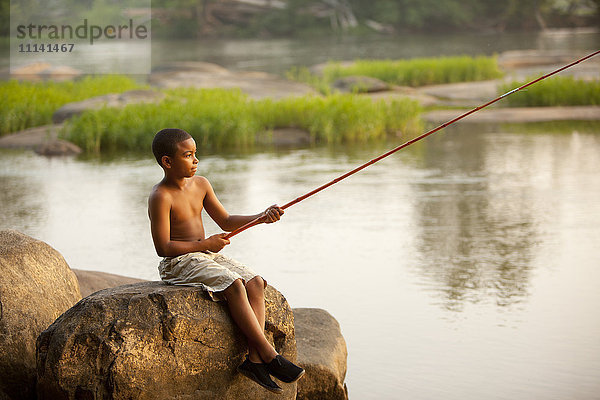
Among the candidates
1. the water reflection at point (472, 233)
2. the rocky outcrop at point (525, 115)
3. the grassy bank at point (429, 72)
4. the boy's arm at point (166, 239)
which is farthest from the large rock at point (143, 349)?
the grassy bank at point (429, 72)

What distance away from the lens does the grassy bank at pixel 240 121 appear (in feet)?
36.5

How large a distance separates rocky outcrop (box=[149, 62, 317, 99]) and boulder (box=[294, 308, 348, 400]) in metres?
11.0

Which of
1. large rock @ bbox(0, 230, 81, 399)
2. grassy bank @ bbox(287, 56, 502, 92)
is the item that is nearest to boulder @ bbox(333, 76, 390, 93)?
grassy bank @ bbox(287, 56, 502, 92)

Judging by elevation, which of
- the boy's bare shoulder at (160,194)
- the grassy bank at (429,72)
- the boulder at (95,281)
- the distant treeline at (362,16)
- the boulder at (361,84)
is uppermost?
the distant treeline at (362,16)

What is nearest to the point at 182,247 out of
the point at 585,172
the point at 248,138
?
the point at 585,172

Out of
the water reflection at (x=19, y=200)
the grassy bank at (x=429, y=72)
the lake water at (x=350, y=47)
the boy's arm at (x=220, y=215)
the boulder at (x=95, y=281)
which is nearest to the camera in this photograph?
the boy's arm at (x=220, y=215)

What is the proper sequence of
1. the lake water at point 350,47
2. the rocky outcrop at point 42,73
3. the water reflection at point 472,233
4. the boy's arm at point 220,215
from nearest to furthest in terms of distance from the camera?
the boy's arm at point 220,215
the water reflection at point 472,233
the rocky outcrop at point 42,73
the lake water at point 350,47

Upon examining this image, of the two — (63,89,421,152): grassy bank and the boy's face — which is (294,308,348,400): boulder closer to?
the boy's face

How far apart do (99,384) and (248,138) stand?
8.35m

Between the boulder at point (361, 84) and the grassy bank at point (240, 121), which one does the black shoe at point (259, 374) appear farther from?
the boulder at point (361, 84)

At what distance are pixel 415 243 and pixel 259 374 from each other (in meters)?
3.32

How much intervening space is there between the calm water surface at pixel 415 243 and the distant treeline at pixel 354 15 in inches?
1061

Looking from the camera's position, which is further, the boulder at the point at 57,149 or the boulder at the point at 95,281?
the boulder at the point at 57,149

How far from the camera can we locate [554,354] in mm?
4262
